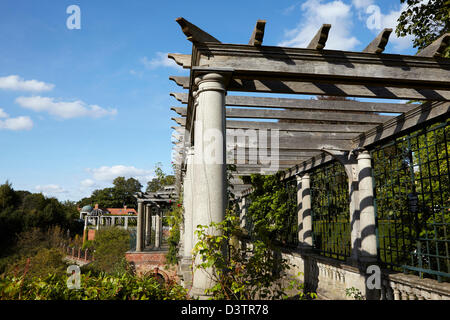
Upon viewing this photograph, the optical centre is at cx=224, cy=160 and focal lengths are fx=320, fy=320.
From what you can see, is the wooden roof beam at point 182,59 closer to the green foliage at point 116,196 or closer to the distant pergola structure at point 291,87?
the distant pergola structure at point 291,87

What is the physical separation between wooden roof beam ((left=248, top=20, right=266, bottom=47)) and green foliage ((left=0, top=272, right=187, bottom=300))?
3.03 m

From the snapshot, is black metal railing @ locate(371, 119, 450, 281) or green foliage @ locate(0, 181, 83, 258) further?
green foliage @ locate(0, 181, 83, 258)

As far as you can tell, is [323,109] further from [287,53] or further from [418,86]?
[287,53]

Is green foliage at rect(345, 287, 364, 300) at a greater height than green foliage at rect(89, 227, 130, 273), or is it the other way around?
green foliage at rect(345, 287, 364, 300)

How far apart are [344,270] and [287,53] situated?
526cm

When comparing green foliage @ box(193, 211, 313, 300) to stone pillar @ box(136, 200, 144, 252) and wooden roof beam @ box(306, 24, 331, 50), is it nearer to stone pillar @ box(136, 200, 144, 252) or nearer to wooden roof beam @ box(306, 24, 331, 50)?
wooden roof beam @ box(306, 24, 331, 50)

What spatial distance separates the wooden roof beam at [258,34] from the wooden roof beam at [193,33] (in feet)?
1.44

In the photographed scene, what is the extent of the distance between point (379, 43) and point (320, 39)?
2.57 feet

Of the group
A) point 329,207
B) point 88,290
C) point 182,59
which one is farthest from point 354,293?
point 182,59

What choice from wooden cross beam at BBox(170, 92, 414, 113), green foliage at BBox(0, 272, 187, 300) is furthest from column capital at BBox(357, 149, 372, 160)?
green foliage at BBox(0, 272, 187, 300)

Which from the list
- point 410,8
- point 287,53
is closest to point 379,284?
point 287,53

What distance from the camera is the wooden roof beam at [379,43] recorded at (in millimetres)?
3917

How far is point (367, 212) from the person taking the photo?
695cm

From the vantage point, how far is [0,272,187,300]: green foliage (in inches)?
116
